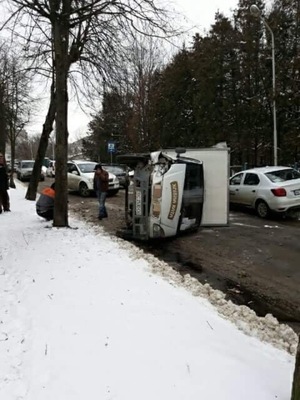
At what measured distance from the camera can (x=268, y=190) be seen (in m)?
13.6

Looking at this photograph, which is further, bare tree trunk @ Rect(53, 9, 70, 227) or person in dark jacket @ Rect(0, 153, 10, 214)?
person in dark jacket @ Rect(0, 153, 10, 214)

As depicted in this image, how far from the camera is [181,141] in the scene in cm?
3494

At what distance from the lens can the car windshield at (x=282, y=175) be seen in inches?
541

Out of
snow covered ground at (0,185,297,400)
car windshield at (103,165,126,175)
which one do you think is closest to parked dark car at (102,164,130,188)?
car windshield at (103,165,126,175)

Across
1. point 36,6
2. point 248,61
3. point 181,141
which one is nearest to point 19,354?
point 36,6

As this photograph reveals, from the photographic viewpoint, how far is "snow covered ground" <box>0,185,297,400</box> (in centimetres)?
352

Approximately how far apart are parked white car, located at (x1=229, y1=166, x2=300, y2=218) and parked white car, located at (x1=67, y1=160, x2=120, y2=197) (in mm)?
7755

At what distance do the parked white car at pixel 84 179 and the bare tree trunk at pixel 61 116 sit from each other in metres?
10.2

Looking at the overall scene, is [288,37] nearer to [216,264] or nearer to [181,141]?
[181,141]

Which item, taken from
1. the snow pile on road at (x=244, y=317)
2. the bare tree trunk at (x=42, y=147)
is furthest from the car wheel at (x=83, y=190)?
the snow pile on road at (x=244, y=317)

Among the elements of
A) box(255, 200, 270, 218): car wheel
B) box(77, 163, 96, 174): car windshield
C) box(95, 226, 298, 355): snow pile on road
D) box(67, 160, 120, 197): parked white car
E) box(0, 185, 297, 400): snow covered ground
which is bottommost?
box(95, 226, 298, 355): snow pile on road

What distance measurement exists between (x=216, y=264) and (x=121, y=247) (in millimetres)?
2017

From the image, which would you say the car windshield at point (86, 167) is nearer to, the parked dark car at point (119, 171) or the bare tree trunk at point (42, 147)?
the parked dark car at point (119, 171)

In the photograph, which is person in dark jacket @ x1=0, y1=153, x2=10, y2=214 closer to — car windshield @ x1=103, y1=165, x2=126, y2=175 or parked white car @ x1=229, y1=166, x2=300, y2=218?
parked white car @ x1=229, y1=166, x2=300, y2=218
